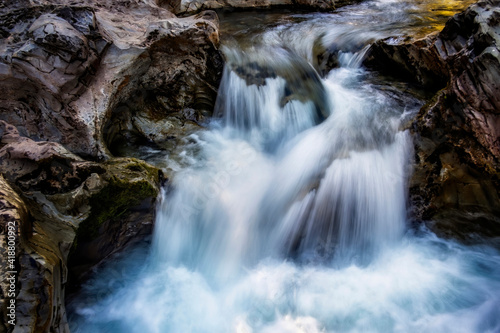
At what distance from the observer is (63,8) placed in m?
4.24

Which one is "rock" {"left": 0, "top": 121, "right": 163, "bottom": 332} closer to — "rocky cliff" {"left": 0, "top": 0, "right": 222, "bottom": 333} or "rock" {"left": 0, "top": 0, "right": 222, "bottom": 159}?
"rocky cliff" {"left": 0, "top": 0, "right": 222, "bottom": 333}

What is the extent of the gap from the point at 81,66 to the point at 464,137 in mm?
5267

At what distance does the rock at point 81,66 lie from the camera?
3945 millimetres

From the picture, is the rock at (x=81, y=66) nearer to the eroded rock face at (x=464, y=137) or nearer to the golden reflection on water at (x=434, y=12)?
the eroded rock face at (x=464, y=137)

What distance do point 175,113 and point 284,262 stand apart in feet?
11.2

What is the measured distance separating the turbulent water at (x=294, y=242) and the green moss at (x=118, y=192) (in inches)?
21.4

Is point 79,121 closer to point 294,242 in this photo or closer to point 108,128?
point 108,128

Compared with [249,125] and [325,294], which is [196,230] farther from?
[249,125]

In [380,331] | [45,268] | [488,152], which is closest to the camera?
[45,268]

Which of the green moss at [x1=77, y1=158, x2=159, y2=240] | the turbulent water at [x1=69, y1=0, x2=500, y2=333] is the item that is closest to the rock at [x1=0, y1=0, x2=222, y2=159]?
the green moss at [x1=77, y1=158, x2=159, y2=240]

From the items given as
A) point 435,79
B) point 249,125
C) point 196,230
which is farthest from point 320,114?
point 196,230

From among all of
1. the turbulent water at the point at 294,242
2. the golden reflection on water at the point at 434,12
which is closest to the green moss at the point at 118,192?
the turbulent water at the point at 294,242

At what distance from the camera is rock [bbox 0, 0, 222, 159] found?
3945 millimetres

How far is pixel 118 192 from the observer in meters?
3.72
